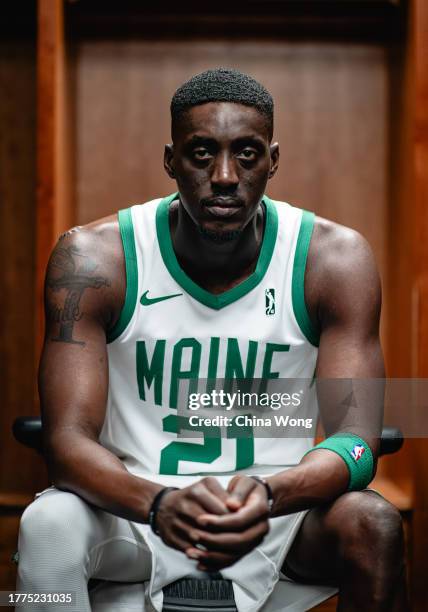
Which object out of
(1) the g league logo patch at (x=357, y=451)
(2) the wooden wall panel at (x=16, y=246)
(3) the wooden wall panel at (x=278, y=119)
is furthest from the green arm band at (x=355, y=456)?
(2) the wooden wall panel at (x=16, y=246)

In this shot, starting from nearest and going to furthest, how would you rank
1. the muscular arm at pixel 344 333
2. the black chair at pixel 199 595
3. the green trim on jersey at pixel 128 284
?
the black chair at pixel 199 595 → the muscular arm at pixel 344 333 → the green trim on jersey at pixel 128 284

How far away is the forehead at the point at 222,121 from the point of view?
1.61 m

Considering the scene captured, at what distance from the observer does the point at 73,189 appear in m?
2.78

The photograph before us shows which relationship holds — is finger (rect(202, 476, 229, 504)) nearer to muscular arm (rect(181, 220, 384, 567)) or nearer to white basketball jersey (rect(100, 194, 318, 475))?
muscular arm (rect(181, 220, 384, 567))

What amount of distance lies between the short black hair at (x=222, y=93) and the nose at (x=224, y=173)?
0.36 feet

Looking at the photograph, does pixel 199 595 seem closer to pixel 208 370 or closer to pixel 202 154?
pixel 208 370

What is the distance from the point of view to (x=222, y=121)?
1609 mm

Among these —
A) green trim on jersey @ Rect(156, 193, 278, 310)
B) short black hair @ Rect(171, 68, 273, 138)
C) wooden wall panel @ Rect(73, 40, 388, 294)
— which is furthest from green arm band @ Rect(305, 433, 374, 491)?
wooden wall panel @ Rect(73, 40, 388, 294)

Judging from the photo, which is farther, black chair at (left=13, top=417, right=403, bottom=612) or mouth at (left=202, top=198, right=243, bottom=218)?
mouth at (left=202, top=198, right=243, bottom=218)

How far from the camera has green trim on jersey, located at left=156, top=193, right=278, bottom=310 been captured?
1.73 meters

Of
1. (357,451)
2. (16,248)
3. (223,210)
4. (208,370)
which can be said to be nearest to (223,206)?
(223,210)

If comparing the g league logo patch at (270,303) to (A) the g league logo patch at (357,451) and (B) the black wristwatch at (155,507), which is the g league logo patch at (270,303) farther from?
(B) the black wristwatch at (155,507)

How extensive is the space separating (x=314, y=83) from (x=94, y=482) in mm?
1773

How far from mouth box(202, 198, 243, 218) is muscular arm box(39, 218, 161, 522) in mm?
228
